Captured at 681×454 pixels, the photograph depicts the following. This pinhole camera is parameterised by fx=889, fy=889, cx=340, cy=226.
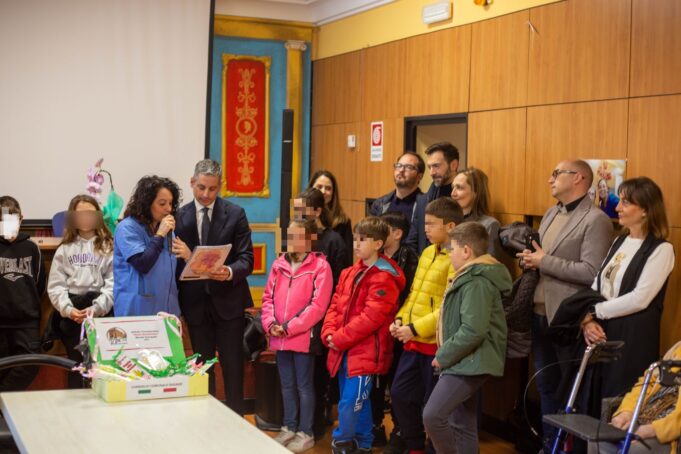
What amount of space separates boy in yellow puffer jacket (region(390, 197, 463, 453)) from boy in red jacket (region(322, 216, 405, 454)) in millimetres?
118

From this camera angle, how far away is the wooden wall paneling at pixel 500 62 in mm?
5637

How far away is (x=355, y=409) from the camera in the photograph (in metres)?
4.88

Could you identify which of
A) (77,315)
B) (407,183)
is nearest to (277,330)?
(77,315)

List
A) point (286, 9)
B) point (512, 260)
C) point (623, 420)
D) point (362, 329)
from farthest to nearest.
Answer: point (286, 9) < point (512, 260) < point (362, 329) < point (623, 420)

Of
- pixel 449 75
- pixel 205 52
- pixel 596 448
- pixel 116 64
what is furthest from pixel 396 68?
pixel 596 448

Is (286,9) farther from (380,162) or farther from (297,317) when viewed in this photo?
(297,317)

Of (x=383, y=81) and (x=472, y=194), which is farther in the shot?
(x=383, y=81)

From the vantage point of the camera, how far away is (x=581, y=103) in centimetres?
516

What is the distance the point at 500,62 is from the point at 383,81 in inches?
64.3

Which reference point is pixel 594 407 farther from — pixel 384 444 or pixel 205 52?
pixel 205 52

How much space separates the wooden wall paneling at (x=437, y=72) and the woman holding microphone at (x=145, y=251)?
2.47 meters

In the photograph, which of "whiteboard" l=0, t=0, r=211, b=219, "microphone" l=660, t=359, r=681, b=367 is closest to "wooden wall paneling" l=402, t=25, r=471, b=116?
"whiteboard" l=0, t=0, r=211, b=219

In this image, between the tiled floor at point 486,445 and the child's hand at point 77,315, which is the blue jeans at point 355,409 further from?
the child's hand at point 77,315

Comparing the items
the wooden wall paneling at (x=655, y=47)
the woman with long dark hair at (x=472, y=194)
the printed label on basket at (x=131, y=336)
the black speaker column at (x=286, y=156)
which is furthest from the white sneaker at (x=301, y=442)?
the wooden wall paneling at (x=655, y=47)
